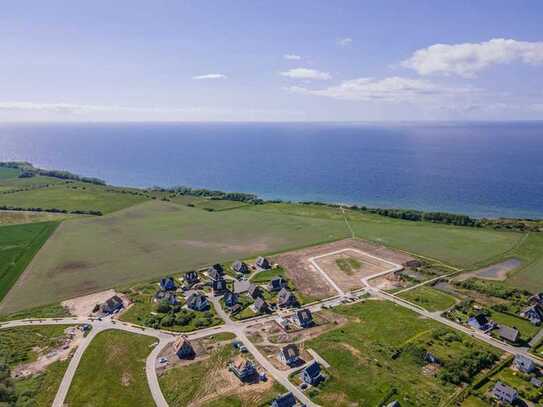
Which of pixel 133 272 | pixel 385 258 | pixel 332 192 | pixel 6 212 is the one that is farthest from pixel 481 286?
pixel 6 212

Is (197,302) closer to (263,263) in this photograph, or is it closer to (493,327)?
(263,263)

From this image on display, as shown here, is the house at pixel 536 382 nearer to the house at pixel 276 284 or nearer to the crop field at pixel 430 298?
the crop field at pixel 430 298

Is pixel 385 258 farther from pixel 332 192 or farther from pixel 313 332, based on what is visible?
pixel 332 192

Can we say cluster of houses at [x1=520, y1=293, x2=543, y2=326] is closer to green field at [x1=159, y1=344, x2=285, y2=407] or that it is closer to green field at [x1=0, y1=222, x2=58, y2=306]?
green field at [x1=159, y1=344, x2=285, y2=407]

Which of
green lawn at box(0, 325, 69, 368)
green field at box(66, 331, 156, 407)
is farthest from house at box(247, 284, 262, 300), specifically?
green lawn at box(0, 325, 69, 368)

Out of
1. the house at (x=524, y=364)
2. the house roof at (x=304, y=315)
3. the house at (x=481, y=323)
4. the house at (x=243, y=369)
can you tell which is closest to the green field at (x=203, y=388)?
the house at (x=243, y=369)

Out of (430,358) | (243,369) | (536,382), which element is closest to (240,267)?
(243,369)
